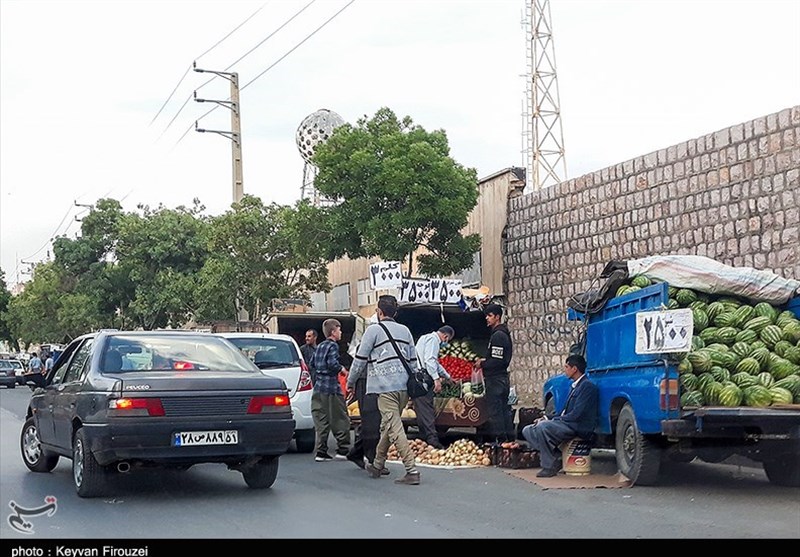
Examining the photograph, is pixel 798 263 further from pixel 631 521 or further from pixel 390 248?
pixel 390 248

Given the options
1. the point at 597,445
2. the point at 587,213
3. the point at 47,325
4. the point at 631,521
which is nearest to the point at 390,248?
the point at 587,213

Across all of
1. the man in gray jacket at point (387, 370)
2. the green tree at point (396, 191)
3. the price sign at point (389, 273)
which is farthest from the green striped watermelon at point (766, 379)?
the green tree at point (396, 191)

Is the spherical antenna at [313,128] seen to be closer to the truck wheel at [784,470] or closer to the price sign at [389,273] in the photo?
the price sign at [389,273]

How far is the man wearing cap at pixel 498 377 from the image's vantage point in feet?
44.1

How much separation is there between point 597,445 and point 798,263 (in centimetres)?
463

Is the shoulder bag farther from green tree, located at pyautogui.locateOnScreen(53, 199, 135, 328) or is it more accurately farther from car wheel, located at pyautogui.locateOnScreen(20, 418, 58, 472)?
green tree, located at pyautogui.locateOnScreen(53, 199, 135, 328)

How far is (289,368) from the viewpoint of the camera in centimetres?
1395

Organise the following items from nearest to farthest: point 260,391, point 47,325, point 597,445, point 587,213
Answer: point 260,391 < point 597,445 < point 587,213 < point 47,325

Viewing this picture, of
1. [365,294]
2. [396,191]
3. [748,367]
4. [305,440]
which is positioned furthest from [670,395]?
[365,294]

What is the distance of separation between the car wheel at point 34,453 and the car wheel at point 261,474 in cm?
226

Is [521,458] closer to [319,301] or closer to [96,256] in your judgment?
[319,301]

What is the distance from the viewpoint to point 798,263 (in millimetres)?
14289

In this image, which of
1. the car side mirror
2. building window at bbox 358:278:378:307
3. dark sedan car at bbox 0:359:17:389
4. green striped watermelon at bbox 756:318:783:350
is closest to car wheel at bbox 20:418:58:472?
the car side mirror

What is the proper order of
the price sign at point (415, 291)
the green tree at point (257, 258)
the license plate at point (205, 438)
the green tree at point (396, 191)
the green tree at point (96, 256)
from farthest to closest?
the green tree at point (96, 256) → the green tree at point (257, 258) → the green tree at point (396, 191) → the price sign at point (415, 291) → the license plate at point (205, 438)
